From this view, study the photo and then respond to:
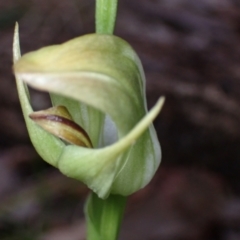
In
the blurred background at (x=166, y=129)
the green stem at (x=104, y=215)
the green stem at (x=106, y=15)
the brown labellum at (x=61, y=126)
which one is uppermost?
the green stem at (x=106, y=15)

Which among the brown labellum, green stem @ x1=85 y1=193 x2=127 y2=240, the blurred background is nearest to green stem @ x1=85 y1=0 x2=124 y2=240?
green stem @ x1=85 y1=193 x2=127 y2=240

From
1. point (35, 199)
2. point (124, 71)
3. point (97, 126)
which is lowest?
point (35, 199)

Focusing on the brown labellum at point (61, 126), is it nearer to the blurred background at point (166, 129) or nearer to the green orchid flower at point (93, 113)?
the green orchid flower at point (93, 113)

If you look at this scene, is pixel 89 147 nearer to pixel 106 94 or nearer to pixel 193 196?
pixel 106 94

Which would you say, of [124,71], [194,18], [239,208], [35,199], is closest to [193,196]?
[239,208]

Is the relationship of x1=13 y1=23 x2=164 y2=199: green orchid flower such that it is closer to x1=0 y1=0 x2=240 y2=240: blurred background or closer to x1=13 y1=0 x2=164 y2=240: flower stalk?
x1=13 y1=0 x2=164 y2=240: flower stalk

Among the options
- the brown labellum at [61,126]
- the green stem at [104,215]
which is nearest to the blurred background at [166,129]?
the green stem at [104,215]
